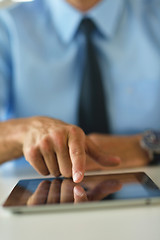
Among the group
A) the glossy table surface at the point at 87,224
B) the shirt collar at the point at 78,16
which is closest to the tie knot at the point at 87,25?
the shirt collar at the point at 78,16

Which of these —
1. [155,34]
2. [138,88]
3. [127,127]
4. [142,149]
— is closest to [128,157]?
[142,149]

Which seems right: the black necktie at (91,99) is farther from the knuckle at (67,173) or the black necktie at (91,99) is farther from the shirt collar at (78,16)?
Result: the knuckle at (67,173)

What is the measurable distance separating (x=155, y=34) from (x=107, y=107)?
1.13 ft

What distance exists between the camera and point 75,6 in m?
1.16

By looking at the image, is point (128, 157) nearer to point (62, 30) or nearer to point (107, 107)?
point (107, 107)

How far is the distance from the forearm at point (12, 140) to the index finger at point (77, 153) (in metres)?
0.19

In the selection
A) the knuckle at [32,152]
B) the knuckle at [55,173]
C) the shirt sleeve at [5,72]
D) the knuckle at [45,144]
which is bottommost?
the knuckle at [55,173]

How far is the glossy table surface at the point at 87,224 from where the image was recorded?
384 mm

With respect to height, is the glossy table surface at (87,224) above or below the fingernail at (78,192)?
below

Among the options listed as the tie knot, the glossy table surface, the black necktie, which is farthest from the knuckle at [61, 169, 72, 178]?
the tie knot

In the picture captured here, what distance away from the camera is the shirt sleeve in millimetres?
1089

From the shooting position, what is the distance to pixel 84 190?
0.51m

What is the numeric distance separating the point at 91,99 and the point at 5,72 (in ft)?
1.08

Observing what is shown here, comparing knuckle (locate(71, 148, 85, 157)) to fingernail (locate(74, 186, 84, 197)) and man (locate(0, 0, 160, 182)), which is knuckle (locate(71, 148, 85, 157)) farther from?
man (locate(0, 0, 160, 182))
